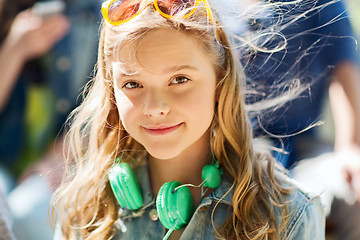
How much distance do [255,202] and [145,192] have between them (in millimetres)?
312

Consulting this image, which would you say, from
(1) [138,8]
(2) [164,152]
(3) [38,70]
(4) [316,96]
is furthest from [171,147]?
(3) [38,70]

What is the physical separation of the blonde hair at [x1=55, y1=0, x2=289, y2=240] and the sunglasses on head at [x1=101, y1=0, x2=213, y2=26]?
0.05 feet

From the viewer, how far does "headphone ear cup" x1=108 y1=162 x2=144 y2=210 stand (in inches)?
50.4

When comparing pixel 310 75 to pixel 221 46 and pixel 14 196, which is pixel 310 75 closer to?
pixel 221 46

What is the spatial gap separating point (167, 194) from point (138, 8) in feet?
1.51

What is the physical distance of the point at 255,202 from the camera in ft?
4.02

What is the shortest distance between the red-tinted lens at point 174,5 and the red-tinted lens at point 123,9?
2.6 inches

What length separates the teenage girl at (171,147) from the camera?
3.76 feet

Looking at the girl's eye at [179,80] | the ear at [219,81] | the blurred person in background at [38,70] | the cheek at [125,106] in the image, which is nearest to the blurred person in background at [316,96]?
the ear at [219,81]

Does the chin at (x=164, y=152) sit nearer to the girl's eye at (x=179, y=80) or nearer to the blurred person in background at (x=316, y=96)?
the girl's eye at (x=179, y=80)

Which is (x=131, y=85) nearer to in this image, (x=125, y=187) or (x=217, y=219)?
(x=125, y=187)

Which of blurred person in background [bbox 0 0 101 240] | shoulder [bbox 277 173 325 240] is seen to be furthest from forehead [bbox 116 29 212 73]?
blurred person in background [bbox 0 0 101 240]

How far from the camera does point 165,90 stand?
1.15 meters

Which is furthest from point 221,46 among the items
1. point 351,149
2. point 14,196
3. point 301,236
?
point 14,196
